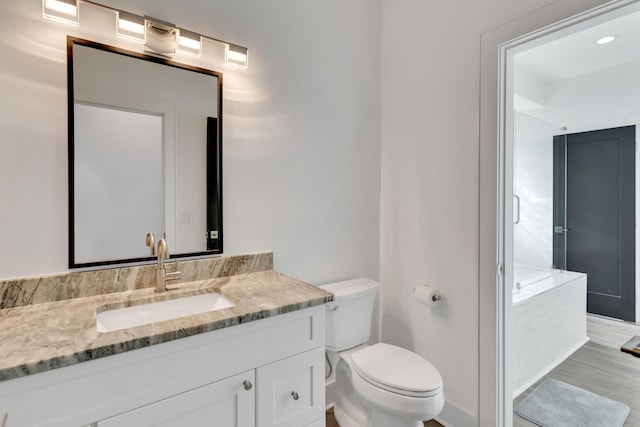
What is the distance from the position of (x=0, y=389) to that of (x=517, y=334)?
2592 millimetres

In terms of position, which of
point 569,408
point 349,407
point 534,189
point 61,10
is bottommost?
point 569,408

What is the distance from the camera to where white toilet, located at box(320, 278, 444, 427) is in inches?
54.3

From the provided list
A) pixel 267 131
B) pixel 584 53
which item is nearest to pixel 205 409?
pixel 267 131

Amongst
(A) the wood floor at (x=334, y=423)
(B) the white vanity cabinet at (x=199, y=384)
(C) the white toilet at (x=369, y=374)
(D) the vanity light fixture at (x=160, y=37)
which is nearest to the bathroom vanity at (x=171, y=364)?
(B) the white vanity cabinet at (x=199, y=384)

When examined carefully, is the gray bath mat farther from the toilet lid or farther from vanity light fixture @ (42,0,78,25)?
vanity light fixture @ (42,0,78,25)

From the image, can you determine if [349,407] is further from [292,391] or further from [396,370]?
[292,391]

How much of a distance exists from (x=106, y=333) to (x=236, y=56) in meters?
1.33

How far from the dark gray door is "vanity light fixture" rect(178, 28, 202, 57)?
141 inches

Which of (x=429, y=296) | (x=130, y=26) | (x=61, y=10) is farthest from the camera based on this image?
(x=429, y=296)

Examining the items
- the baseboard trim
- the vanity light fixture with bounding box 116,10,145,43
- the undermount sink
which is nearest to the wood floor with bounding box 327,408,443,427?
the baseboard trim

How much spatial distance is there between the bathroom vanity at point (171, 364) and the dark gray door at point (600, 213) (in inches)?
127

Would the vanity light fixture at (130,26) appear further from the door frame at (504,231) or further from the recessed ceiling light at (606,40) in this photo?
the recessed ceiling light at (606,40)

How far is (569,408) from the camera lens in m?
2.03


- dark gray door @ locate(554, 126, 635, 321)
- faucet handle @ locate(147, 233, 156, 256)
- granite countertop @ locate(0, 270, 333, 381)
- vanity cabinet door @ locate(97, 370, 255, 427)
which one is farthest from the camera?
dark gray door @ locate(554, 126, 635, 321)
